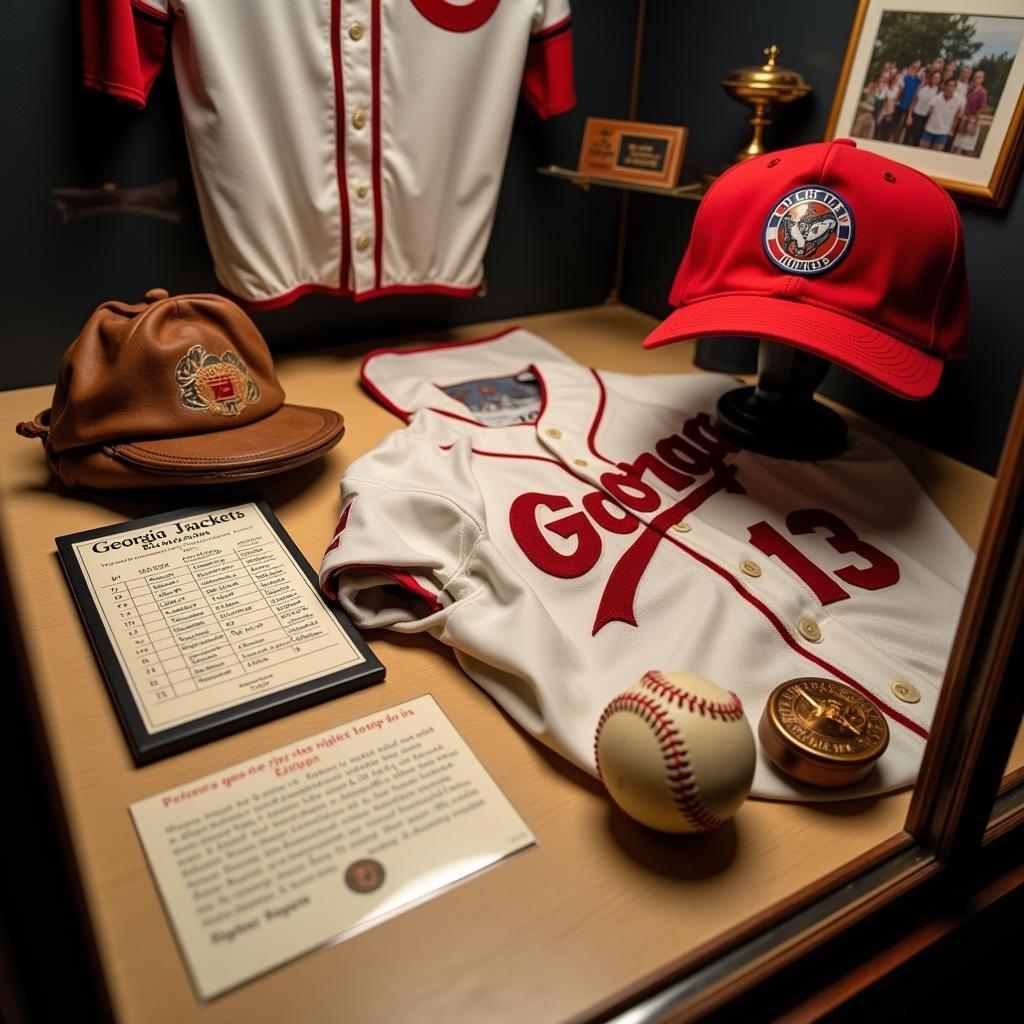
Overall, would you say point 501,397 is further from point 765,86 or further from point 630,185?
point 765,86

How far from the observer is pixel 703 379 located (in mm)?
1312

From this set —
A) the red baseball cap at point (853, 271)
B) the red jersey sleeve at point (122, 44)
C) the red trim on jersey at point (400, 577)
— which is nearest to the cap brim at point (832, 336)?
the red baseball cap at point (853, 271)

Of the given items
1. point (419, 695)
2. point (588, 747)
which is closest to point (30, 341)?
point (419, 695)

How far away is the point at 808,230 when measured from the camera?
100 cm

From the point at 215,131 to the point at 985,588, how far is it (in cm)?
112

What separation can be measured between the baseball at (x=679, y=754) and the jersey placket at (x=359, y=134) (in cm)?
99

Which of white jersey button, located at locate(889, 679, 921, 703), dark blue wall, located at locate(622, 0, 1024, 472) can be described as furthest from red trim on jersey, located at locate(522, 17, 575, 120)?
white jersey button, located at locate(889, 679, 921, 703)

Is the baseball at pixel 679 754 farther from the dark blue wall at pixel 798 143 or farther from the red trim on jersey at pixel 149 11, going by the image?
the red trim on jersey at pixel 149 11

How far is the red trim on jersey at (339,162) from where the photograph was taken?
1.25 metres

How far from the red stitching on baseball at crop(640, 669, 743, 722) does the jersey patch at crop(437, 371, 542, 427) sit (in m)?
0.62

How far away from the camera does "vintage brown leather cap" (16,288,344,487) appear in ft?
3.19

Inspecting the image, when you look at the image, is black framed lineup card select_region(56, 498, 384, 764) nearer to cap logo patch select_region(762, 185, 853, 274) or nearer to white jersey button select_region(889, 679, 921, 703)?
white jersey button select_region(889, 679, 921, 703)

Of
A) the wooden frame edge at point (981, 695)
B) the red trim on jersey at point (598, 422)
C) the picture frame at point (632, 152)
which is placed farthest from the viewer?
the picture frame at point (632, 152)

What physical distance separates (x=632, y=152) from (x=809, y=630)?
95 centimetres
